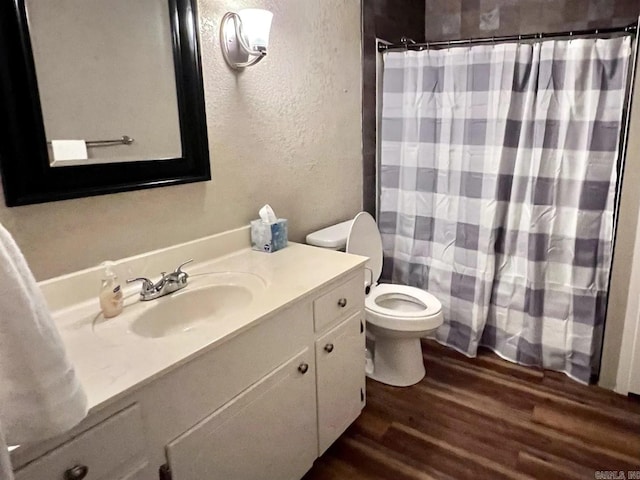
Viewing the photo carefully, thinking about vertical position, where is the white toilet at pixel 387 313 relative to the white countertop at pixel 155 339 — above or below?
below

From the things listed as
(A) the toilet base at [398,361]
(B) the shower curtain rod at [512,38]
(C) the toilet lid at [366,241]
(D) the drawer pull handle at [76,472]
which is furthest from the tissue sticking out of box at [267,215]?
(B) the shower curtain rod at [512,38]

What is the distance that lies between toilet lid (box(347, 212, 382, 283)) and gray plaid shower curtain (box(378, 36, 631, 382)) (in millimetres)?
377

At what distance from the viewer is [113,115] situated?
4.42ft

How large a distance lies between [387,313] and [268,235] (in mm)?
717

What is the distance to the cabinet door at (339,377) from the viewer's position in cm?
160

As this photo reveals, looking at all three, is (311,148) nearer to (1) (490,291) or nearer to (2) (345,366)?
(2) (345,366)

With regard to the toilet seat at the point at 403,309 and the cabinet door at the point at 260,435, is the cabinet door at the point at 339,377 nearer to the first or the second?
the cabinet door at the point at 260,435

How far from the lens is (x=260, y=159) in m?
1.88

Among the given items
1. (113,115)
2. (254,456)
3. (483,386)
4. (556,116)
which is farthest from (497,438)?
(113,115)

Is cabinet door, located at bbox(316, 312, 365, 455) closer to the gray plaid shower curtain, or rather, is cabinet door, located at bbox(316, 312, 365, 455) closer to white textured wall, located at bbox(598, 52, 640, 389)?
the gray plaid shower curtain

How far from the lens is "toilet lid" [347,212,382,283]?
6.92 ft

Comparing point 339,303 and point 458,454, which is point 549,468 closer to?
point 458,454

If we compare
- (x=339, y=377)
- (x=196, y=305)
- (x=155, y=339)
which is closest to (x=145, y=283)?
(x=196, y=305)

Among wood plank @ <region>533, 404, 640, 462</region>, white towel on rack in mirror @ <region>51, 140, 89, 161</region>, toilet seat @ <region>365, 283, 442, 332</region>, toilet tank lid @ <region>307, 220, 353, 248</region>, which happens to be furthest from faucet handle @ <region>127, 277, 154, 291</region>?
wood plank @ <region>533, 404, 640, 462</region>
